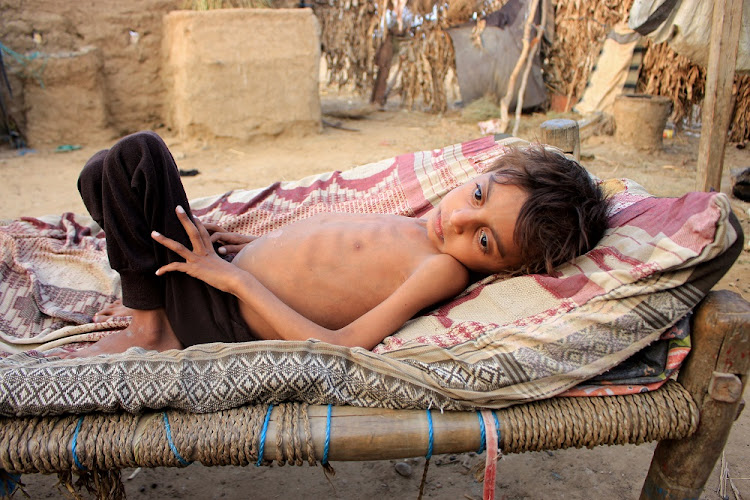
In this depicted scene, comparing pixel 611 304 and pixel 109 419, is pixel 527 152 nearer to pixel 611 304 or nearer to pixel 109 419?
pixel 611 304

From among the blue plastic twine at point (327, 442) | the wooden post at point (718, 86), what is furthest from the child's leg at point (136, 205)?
the wooden post at point (718, 86)

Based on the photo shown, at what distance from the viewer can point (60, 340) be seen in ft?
5.92

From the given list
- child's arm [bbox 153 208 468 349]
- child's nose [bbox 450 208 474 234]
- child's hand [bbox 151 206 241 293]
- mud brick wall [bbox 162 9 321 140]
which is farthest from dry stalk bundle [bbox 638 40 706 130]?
child's hand [bbox 151 206 241 293]

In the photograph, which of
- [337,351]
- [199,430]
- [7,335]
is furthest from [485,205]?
[7,335]

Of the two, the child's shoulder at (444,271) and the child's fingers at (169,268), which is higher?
the child's fingers at (169,268)

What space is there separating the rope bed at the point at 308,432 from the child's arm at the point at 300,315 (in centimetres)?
23

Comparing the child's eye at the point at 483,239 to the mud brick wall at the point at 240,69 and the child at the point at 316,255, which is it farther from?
the mud brick wall at the point at 240,69

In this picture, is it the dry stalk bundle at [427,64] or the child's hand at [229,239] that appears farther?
the dry stalk bundle at [427,64]

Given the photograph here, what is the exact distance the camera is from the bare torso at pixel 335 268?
177 centimetres

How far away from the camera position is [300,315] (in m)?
1.63

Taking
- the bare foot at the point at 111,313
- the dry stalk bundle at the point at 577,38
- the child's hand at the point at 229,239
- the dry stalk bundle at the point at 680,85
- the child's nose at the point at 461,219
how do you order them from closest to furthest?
1. the child's nose at the point at 461,219
2. the bare foot at the point at 111,313
3. the child's hand at the point at 229,239
4. the dry stalk bundle at the point at 680,85
5. the dry stalk bundle at the point at 577,38

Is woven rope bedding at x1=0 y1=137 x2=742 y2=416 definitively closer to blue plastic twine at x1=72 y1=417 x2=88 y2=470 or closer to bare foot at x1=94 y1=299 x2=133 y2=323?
blue plastic twine at x1=72 y1=417 x2=88 y2=470

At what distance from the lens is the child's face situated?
5.47 ft

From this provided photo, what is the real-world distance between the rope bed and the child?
0.88 ft
